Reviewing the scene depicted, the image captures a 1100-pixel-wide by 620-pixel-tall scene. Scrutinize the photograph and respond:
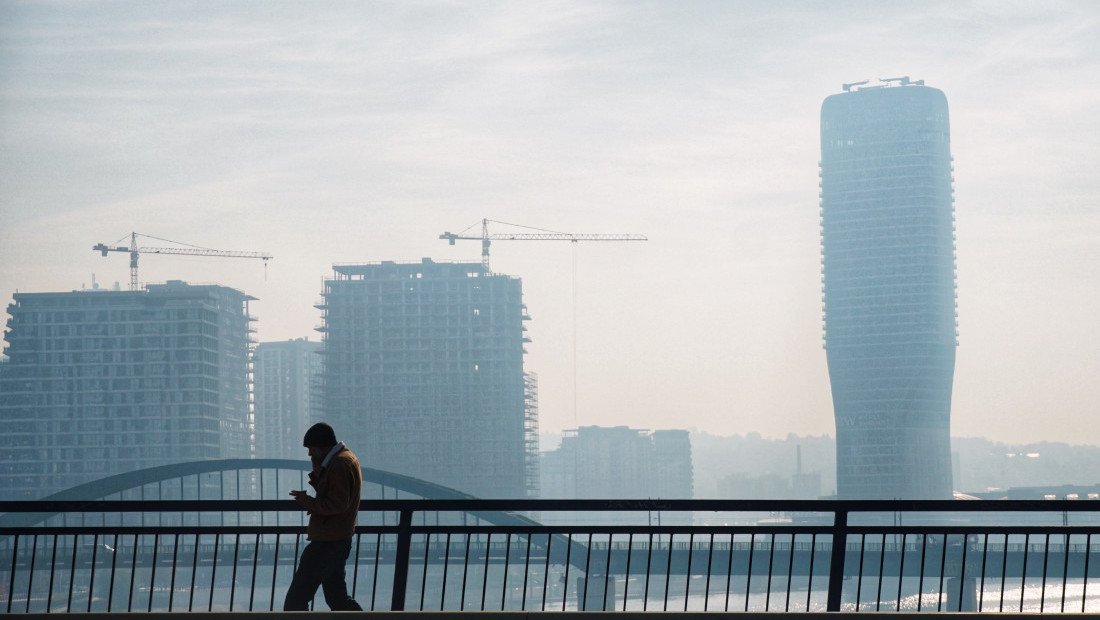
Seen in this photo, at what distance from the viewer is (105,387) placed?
6604 inches

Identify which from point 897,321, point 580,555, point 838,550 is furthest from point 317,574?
point 897,321

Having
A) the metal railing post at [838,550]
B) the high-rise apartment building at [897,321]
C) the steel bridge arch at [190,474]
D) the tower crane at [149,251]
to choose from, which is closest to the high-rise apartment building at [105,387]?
the tower crane at [149,251]

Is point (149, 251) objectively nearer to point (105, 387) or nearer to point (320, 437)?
point (105, 387)

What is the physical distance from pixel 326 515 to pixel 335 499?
0.12 metres

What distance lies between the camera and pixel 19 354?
544 feet

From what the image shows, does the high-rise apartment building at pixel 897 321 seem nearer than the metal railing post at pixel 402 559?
No

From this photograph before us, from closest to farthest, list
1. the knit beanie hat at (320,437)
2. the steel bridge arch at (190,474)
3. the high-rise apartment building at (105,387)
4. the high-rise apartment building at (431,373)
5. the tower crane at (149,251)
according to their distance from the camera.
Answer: the knit beanie hat at (320,437) → the steel bridge arch at (190,474) → the high-rise apartment building at (105,387) → the high-rise apartment building at (431,373) → the tower crane at (149,251)

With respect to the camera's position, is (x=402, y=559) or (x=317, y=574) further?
(x=402, y=559)

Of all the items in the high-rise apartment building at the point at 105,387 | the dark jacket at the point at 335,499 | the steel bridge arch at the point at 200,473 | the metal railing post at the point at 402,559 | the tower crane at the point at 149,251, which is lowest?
the high-rise apartment building at the point at 105,387

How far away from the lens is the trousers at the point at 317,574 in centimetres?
570

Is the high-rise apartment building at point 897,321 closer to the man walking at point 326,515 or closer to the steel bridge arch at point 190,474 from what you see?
the steel bridge arch at point 190,474

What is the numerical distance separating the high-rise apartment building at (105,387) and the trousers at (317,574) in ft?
541

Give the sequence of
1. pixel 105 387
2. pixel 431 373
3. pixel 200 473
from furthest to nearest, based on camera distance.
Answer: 1. pixel 431 373
2. pixel 105 387
3. pixel 200 473

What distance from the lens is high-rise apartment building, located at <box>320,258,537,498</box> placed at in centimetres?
17838
